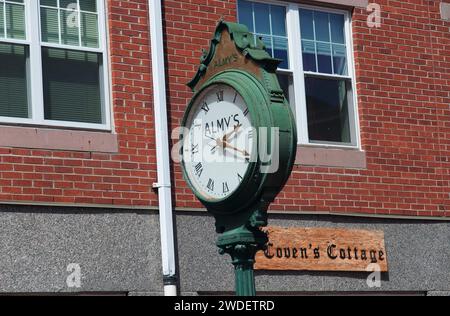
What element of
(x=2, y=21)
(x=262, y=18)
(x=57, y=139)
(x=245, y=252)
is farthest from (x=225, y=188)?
(x=262, y=18)

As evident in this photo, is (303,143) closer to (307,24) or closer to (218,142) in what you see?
(307,24)

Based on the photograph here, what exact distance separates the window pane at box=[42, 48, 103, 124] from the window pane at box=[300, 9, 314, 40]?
8.47ft

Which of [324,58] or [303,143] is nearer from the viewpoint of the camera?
[303,143]

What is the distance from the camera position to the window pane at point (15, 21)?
10.3 meters

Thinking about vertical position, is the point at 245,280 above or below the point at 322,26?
below

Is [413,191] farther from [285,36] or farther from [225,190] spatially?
[225,190]

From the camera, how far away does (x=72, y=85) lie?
10.6m

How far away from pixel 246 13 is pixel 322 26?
3.32 ft

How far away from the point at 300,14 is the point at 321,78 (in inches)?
30.1

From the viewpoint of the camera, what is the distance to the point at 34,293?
387 inches

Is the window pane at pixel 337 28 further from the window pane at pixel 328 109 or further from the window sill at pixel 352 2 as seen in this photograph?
the window pane at pixel 328 109

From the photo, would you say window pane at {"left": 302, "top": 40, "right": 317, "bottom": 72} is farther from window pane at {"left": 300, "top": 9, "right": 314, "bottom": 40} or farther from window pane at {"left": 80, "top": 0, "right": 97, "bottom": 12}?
window pane at {"left": 80, "top": 0, "right": 97, "bottom": 12}

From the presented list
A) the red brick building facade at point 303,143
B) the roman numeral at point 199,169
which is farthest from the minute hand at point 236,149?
the red brick building facade at point 303,143
